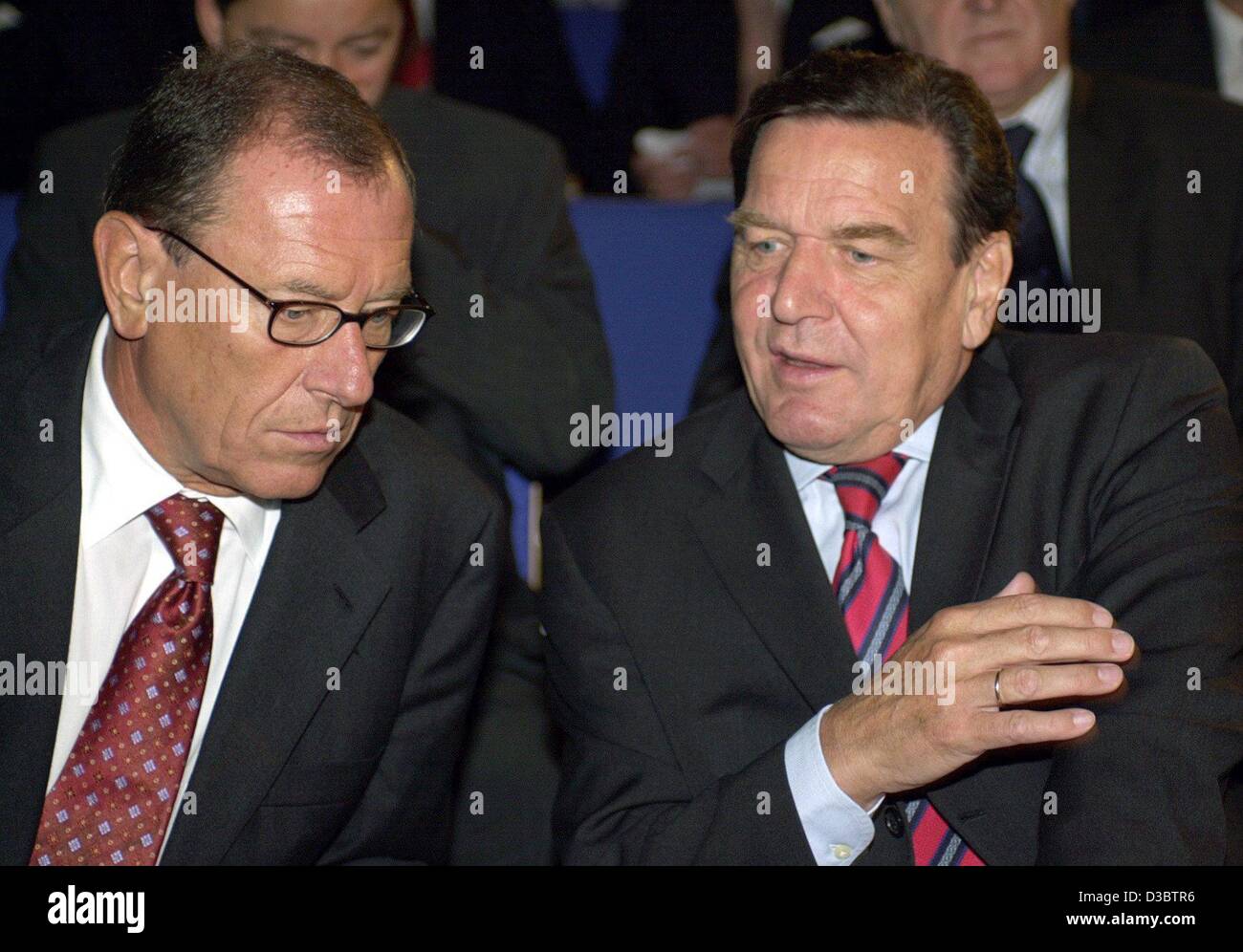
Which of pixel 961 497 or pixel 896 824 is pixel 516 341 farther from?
pixel 896 824

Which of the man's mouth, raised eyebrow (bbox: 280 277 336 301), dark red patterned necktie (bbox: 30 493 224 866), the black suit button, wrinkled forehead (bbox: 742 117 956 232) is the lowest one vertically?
the black suit button

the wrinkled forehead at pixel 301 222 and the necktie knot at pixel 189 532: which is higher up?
the wrinkled forehead at pixel 301 222

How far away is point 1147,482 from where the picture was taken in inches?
89.0

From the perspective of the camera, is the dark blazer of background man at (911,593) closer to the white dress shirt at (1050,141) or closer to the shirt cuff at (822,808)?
the shirt cuff at (822,808)

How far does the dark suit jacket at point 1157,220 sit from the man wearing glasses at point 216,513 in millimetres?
1076

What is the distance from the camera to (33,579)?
215cm

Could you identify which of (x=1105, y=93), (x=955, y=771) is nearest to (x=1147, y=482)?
(x=955, y=771)

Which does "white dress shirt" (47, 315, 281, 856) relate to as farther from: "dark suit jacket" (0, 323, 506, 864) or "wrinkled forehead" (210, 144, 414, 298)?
"wrinkled forehead" (210, 144, 414, 298)

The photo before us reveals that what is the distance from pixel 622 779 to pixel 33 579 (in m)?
0.85

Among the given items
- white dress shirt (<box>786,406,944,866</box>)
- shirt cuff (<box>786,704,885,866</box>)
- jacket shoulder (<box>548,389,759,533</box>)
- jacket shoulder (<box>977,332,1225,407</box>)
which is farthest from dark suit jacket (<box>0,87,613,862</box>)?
jacket shoulder (<box>977,332,1225,407</box>)

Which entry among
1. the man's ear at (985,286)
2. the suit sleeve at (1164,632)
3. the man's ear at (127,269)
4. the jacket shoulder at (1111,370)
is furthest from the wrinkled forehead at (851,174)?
the man's ear at (127,269)

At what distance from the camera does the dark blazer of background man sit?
2.08 metres

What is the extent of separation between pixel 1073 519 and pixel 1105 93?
1.45 m

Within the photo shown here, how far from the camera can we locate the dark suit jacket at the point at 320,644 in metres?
2.16
